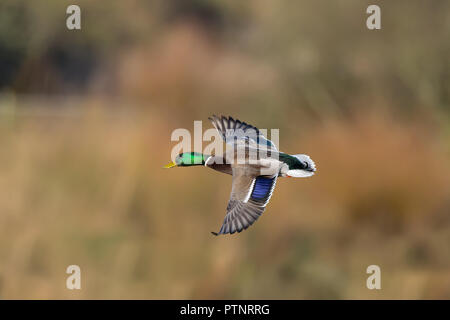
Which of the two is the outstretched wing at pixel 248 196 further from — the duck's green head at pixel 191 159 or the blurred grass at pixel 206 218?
the blurred grass at pixel 206 218

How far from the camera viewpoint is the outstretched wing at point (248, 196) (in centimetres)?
287

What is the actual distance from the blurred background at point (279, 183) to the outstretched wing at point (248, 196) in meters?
3.19

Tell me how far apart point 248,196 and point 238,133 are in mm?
387

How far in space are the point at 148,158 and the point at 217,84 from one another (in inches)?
36.9

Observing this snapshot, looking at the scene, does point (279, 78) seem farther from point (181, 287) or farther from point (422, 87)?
point (181, 287)

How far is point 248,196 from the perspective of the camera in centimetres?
289

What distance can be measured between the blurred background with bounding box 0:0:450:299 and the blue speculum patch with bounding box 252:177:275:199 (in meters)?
3.22

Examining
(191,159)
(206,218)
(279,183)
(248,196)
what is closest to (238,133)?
(191,159)

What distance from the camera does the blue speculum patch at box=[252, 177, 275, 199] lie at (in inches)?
113

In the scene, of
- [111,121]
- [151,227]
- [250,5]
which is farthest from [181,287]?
[250,5]

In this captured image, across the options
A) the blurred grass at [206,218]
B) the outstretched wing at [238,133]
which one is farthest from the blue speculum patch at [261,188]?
the blurred grass at [206,218]

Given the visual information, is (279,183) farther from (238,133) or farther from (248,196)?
(248,196)

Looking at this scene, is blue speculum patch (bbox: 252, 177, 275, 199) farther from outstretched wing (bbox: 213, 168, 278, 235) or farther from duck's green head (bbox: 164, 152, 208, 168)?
duck's green head (bbox: 164, 152, 208, 168)

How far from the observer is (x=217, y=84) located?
22.0ft
